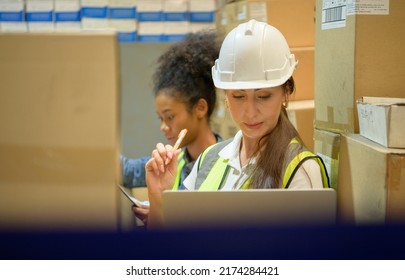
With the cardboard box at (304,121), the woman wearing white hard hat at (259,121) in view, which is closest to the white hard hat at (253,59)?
the woman wearing white hard hat at (259,121)

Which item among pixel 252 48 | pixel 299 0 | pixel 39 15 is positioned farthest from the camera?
pixel 39 15

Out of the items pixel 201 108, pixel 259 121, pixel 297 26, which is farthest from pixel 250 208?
pixel 297 26

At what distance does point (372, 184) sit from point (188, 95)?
3.56 ft

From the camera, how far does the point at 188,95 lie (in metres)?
2.10

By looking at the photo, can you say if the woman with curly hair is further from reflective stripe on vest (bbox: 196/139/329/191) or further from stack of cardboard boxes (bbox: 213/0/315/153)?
reflective stripe on vest (bbox: 196/139/329/191)

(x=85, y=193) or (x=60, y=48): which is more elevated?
(x=60, y=48)

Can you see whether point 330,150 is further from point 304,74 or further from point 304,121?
point 304,74

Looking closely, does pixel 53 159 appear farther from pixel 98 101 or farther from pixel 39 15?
pixel 39 15

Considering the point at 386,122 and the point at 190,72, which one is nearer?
the point at 386,122

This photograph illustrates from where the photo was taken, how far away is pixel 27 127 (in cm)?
80

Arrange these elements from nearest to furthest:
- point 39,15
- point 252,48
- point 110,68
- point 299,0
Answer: point 110,68
point 252,48
point 299,0
point 39,15
